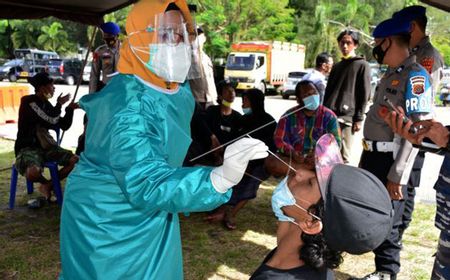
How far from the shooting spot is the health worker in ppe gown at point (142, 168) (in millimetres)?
1265

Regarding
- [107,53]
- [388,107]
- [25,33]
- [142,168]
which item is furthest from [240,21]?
[142,168]

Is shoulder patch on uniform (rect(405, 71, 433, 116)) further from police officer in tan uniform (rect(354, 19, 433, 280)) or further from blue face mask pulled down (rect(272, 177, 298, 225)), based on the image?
blue face mask pulled down (rect(272, 177, 298, 225))

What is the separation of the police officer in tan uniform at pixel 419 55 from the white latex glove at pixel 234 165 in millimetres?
2096

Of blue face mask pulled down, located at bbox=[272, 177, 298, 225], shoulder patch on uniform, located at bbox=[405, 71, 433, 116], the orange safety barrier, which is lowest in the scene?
the orange safety barrier

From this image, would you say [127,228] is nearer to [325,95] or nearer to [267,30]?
[325,95]

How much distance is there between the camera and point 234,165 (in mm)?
1249

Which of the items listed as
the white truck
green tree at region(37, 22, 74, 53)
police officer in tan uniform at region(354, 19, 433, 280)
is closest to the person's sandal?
police officer in tan uniform at region(354, 19, 433, 280)

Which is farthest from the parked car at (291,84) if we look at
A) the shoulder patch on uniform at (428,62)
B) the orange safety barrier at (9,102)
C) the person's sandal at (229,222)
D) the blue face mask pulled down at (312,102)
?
the shoulder patch on uniform at (428,62)

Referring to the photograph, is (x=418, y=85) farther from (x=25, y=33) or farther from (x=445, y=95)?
(x=25, y=33)

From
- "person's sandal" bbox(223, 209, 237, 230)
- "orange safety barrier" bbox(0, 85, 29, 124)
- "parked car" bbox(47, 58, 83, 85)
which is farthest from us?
"parked car" bbox(47, 58, 83, 85)

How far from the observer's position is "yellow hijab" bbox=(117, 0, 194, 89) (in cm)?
160

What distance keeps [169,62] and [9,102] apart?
10417 millimetres

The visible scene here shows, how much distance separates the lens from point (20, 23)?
38.4 metres

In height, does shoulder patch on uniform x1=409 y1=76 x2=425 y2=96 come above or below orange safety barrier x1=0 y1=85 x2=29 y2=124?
above
